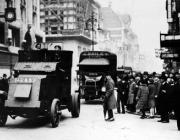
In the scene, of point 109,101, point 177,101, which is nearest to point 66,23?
point 109,101

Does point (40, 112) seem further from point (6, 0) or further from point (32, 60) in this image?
point (6, 0)

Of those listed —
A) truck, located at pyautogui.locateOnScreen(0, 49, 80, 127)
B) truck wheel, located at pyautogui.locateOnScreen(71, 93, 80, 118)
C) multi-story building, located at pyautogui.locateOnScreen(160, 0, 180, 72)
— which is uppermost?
multi-story building, located at pyautogui.locateOnScreen(160, 0, 180, 72)

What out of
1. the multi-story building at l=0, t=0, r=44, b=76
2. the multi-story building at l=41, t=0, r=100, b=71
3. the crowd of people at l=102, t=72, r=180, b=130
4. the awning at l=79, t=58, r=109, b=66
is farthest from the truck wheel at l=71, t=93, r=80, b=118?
the multi-story building at l=41, t=0, r=100, b=71

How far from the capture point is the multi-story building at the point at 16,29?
33.8 meters

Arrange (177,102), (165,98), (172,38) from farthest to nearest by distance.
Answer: (172,38) → (165,98) → (177,102)

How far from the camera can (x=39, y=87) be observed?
1292 centimetres

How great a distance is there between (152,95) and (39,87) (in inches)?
203

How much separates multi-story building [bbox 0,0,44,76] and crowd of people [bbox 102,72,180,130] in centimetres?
1457

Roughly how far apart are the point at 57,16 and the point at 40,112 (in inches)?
2127

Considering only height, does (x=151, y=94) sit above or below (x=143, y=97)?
above

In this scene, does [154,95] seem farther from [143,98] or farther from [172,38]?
[172,38]

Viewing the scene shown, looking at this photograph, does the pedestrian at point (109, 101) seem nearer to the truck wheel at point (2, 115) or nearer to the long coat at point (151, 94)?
the long coat at point (151, 94)

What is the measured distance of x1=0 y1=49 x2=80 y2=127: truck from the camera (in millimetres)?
12797

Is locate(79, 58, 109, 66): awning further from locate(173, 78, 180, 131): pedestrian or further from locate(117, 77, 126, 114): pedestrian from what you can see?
locate(173, 78, 180, 131): pedestrian
